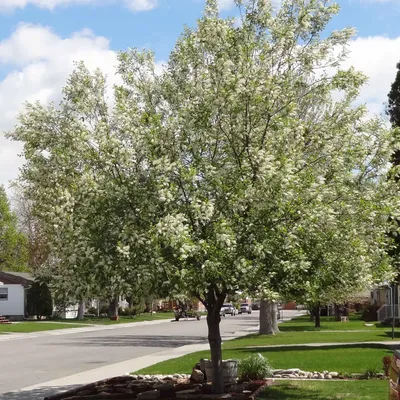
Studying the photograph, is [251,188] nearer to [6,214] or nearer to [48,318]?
[48,318]

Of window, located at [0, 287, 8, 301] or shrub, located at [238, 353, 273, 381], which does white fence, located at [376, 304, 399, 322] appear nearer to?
window, located at [0, 287, 8, 301]

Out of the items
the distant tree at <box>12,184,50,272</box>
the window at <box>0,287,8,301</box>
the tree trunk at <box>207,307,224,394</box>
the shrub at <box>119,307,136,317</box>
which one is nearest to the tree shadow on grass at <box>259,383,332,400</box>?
the tree trunk at <box>207,307,224,394</box>

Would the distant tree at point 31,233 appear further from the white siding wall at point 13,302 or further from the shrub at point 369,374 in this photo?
the shrub at point 369,374

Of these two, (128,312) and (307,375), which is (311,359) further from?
(128,312)

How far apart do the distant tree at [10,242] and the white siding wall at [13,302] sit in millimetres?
12428

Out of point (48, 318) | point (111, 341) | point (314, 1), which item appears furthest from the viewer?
point (48, 318)

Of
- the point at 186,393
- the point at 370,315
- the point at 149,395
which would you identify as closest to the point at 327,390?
the point at 186,393

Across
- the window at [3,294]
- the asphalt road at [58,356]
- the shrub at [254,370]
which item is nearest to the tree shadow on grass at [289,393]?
the shrub at [254,370]

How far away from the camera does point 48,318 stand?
6488cm

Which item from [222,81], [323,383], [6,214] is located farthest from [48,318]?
[222,81]

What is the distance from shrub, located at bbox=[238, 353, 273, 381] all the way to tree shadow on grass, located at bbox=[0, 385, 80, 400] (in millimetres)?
3687

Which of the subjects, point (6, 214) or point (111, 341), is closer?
point (111, 341)

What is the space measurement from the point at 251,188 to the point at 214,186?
675mm

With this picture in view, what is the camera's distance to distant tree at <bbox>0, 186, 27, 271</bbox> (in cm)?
7350
